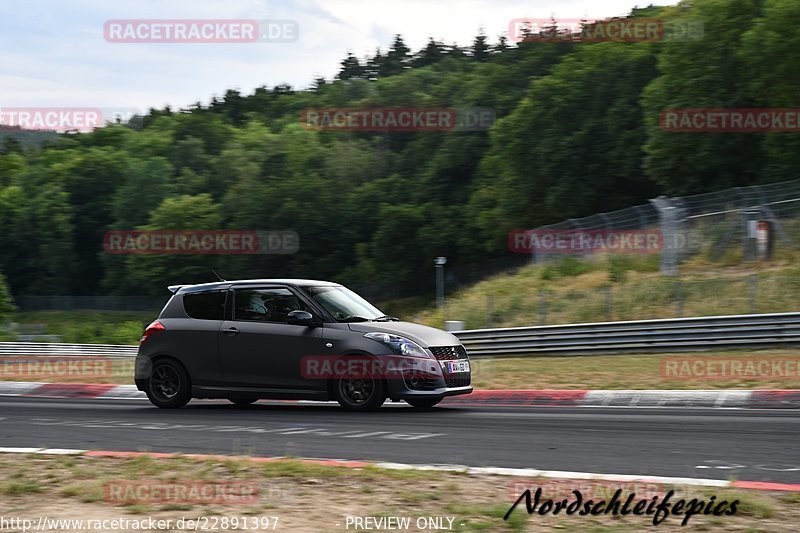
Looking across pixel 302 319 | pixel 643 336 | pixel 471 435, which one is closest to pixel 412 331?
pixel 302 319

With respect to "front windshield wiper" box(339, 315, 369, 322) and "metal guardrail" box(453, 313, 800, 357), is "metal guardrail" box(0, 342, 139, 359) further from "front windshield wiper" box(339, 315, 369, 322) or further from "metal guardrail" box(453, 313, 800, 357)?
"front windshield wiper" box(339, 315, 369, 322)

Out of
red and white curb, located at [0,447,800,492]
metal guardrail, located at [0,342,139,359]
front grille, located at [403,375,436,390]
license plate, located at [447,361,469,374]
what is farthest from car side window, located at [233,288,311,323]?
metal guardrail, located at [0,342,139,359]

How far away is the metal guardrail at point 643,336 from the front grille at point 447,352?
8975 mm

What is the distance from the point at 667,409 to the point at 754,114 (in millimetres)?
39808

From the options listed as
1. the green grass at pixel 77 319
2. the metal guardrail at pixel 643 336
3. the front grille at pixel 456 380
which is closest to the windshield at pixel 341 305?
the front grille at pixel 456 380

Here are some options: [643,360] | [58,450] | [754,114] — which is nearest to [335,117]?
[754,114]

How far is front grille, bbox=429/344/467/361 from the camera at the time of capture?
12961mm

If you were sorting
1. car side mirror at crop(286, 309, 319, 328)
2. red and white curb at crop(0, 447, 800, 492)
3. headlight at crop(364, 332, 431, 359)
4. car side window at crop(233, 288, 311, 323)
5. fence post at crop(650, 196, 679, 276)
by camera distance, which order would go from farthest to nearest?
fence post at crop(650, 196, 679, 276) → car side window at crop(233, 288, 311, 323) → car side mirror at crop(286, 309, 319, 328) → headlight at crop(364, 332, 431, 359) → red and white curb at crop(0, 447, 800, 492)

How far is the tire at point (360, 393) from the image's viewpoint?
42.1ft

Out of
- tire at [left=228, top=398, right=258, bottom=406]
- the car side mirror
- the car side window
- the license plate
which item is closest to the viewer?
the license plate

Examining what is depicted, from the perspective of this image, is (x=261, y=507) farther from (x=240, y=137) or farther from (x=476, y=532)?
(x=240, y=137)

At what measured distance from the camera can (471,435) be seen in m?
10.4

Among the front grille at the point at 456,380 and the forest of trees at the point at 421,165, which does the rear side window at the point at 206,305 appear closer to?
the front grille at the point at 456,380

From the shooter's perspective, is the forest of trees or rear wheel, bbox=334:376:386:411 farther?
the forest of trees
